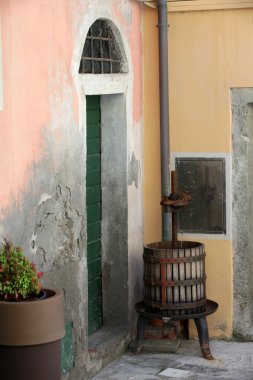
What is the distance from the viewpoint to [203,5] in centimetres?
1063

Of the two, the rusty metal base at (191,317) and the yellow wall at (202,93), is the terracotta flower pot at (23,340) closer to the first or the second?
the rusty metal base at (191,317)

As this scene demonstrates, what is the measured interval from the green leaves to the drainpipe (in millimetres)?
3554

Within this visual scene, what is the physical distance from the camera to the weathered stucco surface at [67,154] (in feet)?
26.3

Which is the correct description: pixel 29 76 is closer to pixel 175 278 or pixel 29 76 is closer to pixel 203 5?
pixel 175 278

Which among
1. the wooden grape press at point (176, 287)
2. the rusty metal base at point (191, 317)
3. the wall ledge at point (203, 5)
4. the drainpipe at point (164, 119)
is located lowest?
the rusty metal base at point (191, 317)

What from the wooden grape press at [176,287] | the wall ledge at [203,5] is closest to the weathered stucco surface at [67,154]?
the wall ledge at [203,5]

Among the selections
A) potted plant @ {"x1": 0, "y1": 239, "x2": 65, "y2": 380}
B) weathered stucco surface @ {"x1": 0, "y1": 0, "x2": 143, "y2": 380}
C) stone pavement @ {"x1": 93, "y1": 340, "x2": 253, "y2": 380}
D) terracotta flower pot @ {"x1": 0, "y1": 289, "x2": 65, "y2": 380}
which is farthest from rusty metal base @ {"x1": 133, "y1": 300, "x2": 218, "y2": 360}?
terracotta flower pot @ {"x1": 0, "y1": 289, "x2": 65, "y2": 380}

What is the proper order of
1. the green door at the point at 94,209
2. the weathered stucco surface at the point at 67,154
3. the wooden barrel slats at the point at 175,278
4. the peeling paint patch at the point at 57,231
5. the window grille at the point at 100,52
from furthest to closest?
the green door at the point at 94,209 < the wooden barrel slats at the point at 175,278 < the window grille at the point at 100,52 < the peeling paint patch at the point at 57,231 < the weathered stucco surface at the point at 67,154

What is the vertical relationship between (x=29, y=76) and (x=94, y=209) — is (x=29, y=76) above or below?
above

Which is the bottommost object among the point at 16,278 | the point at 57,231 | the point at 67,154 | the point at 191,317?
the point at 191,317

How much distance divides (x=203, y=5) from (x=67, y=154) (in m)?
2.63

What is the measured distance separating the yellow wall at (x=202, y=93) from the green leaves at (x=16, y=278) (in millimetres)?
3815

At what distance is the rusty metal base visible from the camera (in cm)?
996

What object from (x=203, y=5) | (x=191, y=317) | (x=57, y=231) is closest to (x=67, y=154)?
(x=57, y=231)
